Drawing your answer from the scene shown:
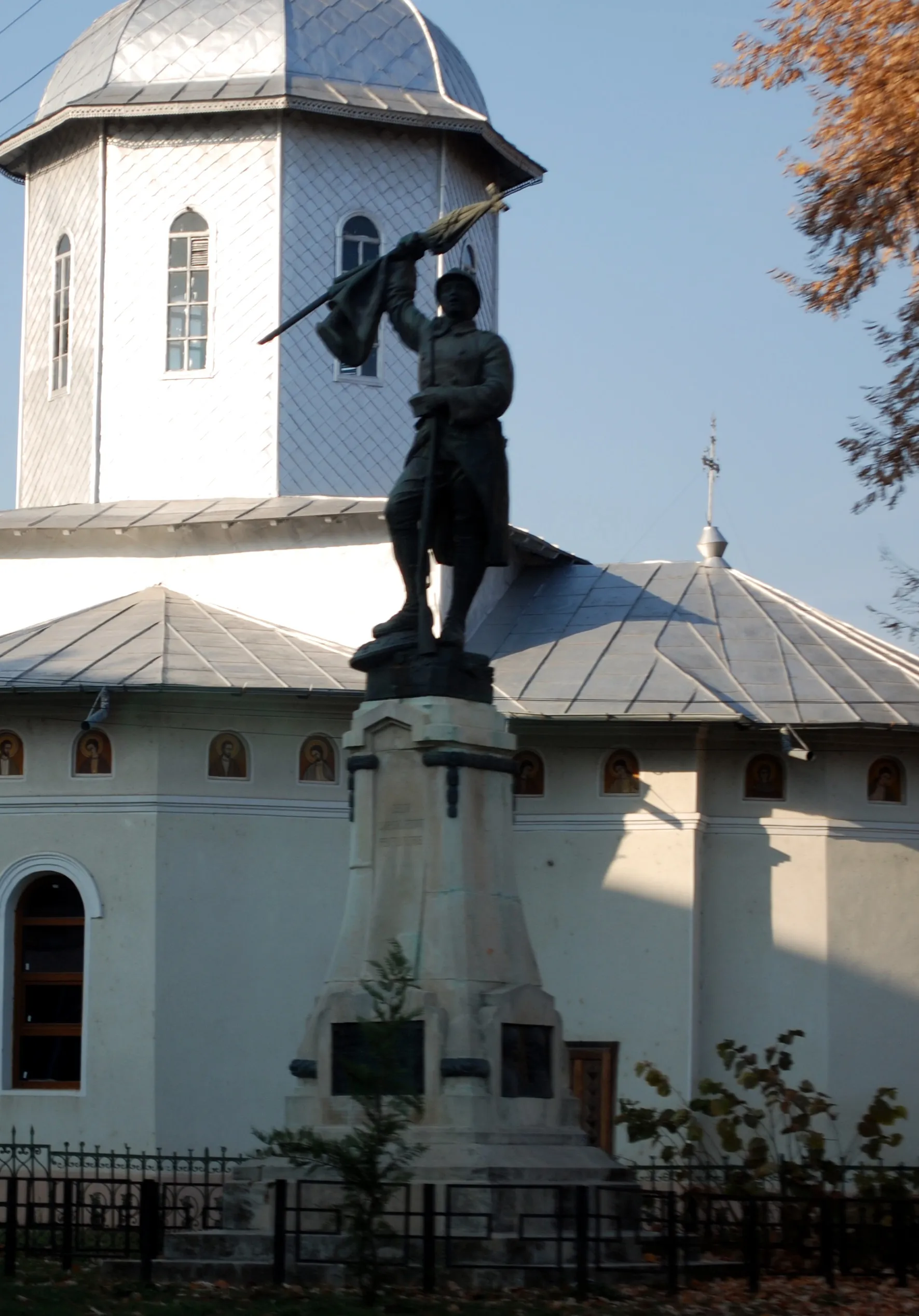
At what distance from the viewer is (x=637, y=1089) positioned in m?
18.5

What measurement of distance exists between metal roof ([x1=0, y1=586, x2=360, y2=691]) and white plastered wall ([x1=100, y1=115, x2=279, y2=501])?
57.4 inches

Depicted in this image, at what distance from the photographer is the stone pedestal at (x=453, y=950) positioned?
1145 centimetres

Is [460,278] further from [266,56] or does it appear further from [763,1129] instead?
[266,56]

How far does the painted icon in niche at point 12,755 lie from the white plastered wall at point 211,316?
3.49m

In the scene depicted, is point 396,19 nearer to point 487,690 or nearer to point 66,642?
point 66,642

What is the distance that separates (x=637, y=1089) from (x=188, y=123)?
415 inches

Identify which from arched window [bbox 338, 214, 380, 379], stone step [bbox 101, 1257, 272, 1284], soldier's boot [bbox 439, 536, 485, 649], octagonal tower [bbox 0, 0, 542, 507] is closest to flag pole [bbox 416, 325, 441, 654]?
soldier's boot [bbox 439, 536, 485, 649]

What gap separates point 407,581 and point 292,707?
6.51 m

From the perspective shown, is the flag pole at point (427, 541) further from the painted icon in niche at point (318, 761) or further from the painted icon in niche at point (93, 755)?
the painted icon in niche at point (93, 755)

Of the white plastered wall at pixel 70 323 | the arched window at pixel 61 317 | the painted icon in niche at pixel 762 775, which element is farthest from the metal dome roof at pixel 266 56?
the painted icon in niche at pixel 762 775

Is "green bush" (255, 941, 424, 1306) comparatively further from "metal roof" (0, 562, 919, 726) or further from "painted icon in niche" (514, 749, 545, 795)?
"painted icon in niche" (514, 749, 545, 795)

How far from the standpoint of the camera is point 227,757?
18.8 meters

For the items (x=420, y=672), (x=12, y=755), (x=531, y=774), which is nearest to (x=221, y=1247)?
(x=420, y=672)

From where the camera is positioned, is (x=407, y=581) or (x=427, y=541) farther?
(x=407, y=581)
